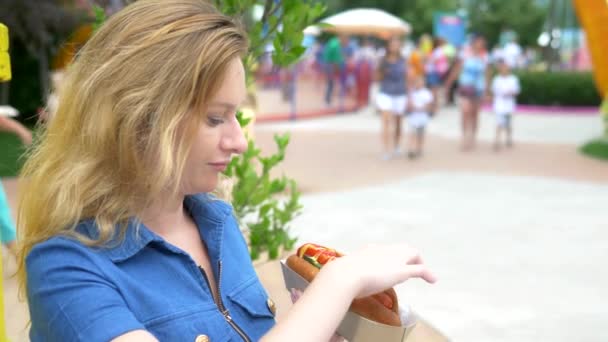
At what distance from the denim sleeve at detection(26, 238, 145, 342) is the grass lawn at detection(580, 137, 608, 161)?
416 inches

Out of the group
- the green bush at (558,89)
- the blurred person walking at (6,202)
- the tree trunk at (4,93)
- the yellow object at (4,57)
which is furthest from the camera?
the green bush at (558,89)

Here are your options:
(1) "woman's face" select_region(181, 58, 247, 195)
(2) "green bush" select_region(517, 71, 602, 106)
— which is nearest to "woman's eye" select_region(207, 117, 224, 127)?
(1) "woman's face" select_region(181, 58, 247, 195)

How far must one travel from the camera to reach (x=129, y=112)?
1170 millimetres

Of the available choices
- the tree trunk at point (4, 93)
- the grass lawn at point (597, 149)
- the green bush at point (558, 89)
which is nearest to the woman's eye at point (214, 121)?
the grass lawn at point (597, 149)

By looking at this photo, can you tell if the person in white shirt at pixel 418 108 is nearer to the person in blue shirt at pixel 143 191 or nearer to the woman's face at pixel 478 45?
the woman's face at pixel 478 45

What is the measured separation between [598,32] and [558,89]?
14.0 meters

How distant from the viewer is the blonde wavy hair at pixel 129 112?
1.17 meters

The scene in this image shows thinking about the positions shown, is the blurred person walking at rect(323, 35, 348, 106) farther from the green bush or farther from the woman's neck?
the woman's neck

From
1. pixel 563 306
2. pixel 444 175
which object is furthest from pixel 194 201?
pixel 444 175

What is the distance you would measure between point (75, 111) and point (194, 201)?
317 millimetres

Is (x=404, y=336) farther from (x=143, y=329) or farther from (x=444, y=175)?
(x=444, y=175)

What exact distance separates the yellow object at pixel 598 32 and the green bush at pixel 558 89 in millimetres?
13699

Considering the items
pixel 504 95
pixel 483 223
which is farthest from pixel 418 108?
pixel 483 223

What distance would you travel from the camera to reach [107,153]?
1.21 meters
